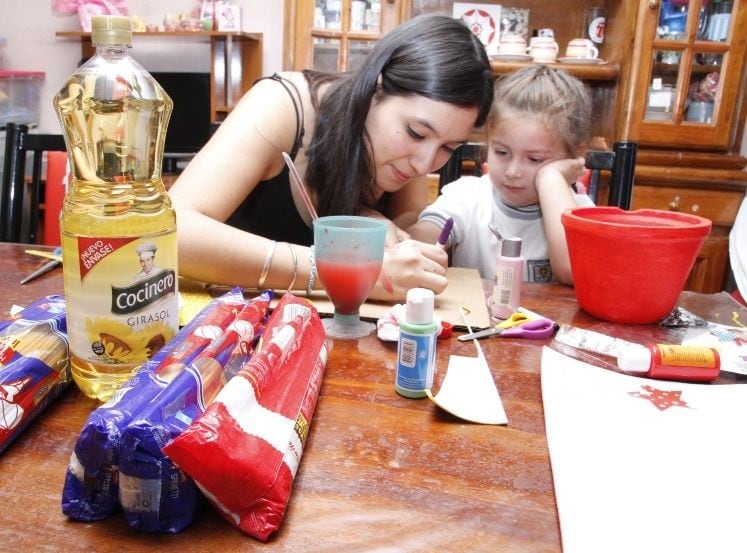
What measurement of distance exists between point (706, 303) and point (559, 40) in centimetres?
215

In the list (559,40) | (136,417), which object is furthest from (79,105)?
(559,40)

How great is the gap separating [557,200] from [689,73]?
171 centimetres

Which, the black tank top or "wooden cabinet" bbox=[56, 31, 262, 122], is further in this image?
"wooden cabinet" bbox=[56, 31, 262, 122]

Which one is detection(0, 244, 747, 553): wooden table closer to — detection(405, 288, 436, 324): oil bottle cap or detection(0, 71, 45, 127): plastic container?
detection(405, 288, 436, 324): oil bottle cap

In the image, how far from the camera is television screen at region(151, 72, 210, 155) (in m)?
3.23

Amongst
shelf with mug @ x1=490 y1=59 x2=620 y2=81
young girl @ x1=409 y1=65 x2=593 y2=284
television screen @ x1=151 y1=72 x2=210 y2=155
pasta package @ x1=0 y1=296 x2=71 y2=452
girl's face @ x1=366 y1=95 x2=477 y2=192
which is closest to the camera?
pasta package @ x1=0 y1=296 x2=71 y2=452

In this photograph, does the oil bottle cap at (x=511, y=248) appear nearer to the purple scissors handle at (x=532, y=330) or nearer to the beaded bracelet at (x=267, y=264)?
the purple scissors handle at (x=532, y=330)

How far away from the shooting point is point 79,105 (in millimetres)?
646

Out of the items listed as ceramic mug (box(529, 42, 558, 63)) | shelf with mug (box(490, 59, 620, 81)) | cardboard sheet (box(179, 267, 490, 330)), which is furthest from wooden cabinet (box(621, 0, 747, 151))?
cardboard sheet (box(179, 267, 490, 330))

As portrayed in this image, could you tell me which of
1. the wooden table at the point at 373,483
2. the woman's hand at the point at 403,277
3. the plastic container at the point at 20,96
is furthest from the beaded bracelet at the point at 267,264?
the plastic container at the point at 20,96

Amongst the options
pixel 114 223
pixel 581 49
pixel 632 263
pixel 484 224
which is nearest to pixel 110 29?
pixel 114 223

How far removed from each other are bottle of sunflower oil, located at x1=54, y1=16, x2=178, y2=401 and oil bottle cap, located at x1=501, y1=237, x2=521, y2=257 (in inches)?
19.6

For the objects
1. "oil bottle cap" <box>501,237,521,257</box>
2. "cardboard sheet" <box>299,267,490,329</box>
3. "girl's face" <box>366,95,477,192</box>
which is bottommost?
"cardboard sheet" <box>299,267,490,329</box>

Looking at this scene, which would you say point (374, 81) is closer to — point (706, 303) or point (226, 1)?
point (706, 303)
